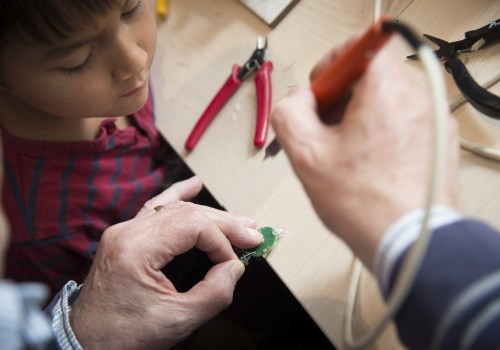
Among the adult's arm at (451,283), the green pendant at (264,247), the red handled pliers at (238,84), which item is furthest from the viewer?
the red handled pliers at (238,84)

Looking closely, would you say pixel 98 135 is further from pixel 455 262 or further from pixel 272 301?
pixel 455 262

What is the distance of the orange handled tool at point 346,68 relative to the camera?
26 cm

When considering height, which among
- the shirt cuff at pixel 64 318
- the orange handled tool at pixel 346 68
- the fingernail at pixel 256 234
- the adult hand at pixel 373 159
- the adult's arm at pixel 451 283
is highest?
the orange handled tool at pixel 346 68

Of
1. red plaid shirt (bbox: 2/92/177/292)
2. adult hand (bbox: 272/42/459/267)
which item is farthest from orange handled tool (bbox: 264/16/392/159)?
red plaid shirt (bbox: 2/92/177/292)

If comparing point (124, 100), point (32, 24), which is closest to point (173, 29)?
point (124, 100)

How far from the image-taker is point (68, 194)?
56 cm

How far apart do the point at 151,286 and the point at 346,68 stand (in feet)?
0.99

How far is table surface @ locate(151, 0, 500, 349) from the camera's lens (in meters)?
0.42

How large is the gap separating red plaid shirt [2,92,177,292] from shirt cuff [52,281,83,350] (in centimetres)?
8

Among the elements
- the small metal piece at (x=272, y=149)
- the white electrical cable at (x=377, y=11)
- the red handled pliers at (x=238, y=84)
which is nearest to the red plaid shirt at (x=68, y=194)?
the red handled pliers at (x=238, y=84)

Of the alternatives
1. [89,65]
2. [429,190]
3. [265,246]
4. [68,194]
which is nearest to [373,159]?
[429,190]

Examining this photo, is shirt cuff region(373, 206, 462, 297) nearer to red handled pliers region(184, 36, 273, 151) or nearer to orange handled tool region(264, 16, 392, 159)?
orange handled tool region(264, 16, 392, 159)

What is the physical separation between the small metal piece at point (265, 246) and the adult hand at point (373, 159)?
0.63 ft

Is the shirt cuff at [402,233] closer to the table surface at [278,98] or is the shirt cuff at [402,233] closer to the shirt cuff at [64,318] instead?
the table surface at [278,98]
